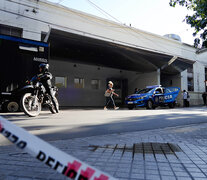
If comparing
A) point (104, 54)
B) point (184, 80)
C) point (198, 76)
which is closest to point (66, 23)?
point (104, 54)

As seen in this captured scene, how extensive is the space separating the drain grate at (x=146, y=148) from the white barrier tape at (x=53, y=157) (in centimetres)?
188

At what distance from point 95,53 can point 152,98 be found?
6.35 meters

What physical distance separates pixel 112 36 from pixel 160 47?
5859mm

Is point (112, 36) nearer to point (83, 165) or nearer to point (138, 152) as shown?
point (138, 152)

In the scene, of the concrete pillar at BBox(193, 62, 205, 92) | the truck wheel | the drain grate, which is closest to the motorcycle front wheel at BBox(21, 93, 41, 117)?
the drain grate

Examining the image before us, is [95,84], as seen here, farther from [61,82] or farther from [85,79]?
[61,82]

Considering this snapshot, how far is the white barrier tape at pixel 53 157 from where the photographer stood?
686 millimetres

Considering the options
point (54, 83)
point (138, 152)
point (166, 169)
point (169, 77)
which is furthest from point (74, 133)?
point (169, 77)

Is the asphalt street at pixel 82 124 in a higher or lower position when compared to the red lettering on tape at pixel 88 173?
lower

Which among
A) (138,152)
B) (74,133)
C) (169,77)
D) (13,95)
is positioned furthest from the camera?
(169,77)

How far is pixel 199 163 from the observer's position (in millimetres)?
2061

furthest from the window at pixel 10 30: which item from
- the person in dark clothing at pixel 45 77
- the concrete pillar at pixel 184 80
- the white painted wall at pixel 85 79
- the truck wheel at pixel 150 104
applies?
the concrete pillar at pixel 184 80

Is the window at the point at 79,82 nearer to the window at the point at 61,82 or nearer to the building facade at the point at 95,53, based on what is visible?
the building facade at the point at 95,53

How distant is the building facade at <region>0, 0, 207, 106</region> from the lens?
417 inches
